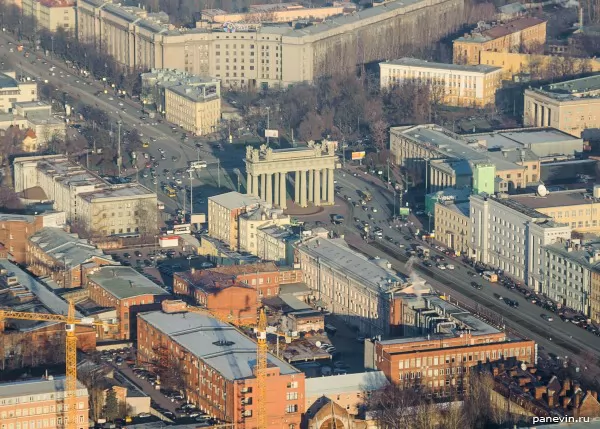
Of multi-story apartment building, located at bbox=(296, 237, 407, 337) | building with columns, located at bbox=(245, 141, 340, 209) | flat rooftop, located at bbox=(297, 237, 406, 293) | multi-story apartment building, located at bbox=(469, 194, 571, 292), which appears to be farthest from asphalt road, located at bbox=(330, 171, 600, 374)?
multi-story apartment building, located at bbox=(296, 237, 407, 337)

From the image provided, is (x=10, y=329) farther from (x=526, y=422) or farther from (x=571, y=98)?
(x=571, y=98)

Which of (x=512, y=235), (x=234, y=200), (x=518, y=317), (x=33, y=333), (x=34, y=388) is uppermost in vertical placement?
(x=234, y=200)

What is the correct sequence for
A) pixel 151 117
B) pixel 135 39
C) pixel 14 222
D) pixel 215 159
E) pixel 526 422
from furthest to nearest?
1. pixel 135 39
2. pixel 151 117
3. pixel 215 159
4. pixel 14 222
5. pixel 526 422

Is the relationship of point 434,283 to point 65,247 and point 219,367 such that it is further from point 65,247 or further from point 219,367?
point 219,367

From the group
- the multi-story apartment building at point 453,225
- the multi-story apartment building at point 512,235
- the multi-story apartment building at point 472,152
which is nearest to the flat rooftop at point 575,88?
the multi-story apartment building at point 472,152

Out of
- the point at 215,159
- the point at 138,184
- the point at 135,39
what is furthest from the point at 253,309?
the point at 135,39

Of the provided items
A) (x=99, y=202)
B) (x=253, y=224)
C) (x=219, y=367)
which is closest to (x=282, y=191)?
(x=253, y=224)

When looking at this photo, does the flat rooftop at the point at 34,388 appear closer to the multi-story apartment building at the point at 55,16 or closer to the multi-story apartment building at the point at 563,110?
the multi-story apartment building at the point at 563,110
